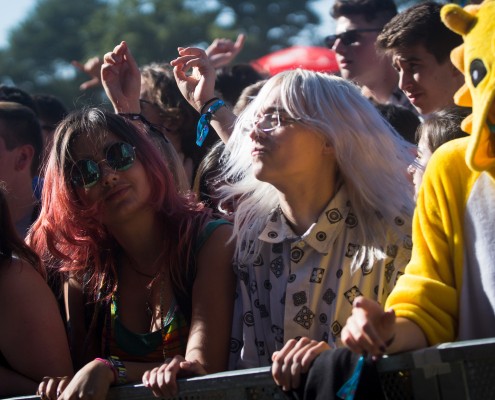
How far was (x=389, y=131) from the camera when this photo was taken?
3457mm

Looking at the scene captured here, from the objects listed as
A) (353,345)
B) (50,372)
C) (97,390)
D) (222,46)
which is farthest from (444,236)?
(222,46)

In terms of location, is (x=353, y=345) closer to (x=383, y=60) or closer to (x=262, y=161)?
(x=262, y=161)

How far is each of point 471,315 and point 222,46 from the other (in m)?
3.90

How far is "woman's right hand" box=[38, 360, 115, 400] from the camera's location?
299 cm

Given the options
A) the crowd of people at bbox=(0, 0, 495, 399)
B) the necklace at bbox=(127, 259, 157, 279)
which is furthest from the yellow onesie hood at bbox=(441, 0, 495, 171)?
the necklace at bbox=(127, 259, 157, 279)

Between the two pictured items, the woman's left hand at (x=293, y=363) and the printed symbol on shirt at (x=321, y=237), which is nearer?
the woman's left hand at (x=293, y=363)

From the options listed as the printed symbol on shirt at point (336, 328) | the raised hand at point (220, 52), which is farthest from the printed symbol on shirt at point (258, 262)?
the raised hand at point (220, 52)

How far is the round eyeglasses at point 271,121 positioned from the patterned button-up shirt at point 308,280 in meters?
0.28

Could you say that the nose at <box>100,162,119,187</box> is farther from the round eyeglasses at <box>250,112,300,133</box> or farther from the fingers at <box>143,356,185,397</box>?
the fingers at <box>143,356,185,397</box>

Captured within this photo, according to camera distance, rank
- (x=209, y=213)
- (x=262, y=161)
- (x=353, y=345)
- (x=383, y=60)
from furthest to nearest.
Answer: (x=383, y=60) < (x=209, y=213) < (x=262, y=161) < (x=353, y=345)

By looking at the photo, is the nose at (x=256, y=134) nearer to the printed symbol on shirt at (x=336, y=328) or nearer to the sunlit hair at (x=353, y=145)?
the sunlit hair at (x=353, y=145)

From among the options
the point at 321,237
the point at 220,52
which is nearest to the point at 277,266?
the point at 321,237

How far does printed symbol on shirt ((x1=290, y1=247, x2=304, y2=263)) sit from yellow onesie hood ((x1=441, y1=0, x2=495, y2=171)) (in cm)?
84

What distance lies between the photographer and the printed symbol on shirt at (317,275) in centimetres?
328
